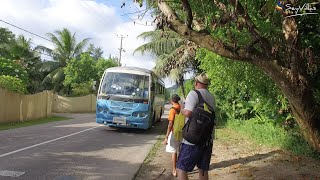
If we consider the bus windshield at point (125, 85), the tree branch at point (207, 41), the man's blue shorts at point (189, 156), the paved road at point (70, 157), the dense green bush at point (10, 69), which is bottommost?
the paved road at point (70, 157)

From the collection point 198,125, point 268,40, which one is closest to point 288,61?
A: point 268,40

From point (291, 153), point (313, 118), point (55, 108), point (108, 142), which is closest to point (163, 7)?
point (313, 118)

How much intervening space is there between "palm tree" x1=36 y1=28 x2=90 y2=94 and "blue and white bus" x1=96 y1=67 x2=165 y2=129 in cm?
2389

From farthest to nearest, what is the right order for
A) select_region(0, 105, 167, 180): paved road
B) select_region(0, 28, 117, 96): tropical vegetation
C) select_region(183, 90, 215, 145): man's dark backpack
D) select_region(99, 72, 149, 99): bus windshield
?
1. select_region(0, 28, 117, 96): tropical vegetation
2. select_region(99, 72, 149, 99): bus windshield
3. select_region(0, 105, 167, 180): paved road
4. select_region(183, 90, 215, 145): man's dark backpack

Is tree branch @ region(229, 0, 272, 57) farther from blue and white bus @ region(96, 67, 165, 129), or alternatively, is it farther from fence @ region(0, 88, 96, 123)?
fence @ region(0, 88, 96, 123)

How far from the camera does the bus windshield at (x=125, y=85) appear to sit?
15703mm

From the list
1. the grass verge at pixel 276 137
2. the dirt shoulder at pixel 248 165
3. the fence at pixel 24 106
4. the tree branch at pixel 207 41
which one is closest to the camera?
the tree branch at pixel 207 41

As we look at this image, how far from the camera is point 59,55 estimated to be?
129ft

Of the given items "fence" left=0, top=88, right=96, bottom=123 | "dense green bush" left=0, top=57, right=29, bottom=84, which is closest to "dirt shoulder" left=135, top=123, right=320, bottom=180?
"fence" left=0, top=88, right=96, bottom=123

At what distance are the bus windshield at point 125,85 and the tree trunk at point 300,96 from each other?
30.0ft

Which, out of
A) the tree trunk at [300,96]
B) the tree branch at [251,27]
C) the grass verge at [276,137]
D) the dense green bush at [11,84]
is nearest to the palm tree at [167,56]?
the dense green bush at [11,84]

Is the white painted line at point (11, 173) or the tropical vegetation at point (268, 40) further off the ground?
the tropical vegetation at point (268, 40)

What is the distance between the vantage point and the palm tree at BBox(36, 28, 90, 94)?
38531mm

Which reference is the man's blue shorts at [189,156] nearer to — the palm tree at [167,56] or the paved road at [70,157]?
the paved road at [70,157]
